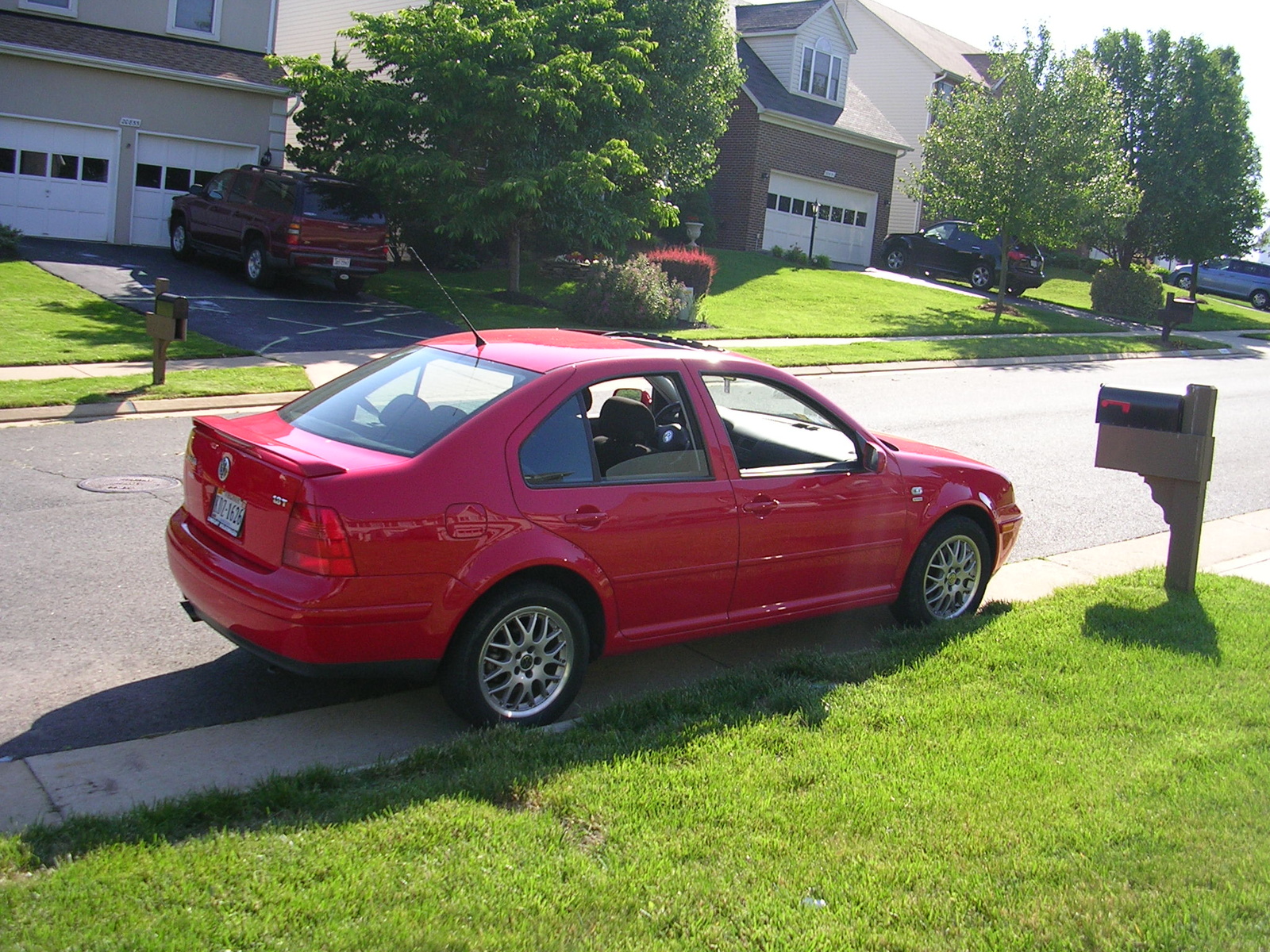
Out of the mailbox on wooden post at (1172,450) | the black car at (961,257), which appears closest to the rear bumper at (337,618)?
the mailbox on wooden post at (1172,450)

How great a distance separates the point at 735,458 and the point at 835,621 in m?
1.74

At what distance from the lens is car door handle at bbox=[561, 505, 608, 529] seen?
5016 millimetres

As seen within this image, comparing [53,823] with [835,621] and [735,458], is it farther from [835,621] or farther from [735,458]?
[835,621]

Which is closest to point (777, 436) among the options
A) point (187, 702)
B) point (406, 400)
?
point (406, 400)

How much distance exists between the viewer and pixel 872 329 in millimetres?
24547

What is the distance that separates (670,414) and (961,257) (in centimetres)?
3263

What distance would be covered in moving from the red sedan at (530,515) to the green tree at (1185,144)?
119 feet

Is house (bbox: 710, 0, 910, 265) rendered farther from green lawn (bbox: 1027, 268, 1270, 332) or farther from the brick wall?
green lawn (bbox: 1027, 268, 1270, 332)

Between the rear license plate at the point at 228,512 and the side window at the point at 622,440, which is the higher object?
the side window at the point at 622,440

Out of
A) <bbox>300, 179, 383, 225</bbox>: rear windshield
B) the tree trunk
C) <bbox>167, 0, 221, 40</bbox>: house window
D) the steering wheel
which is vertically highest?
<bbox>167, 0, 221, 40</bbox>: house window

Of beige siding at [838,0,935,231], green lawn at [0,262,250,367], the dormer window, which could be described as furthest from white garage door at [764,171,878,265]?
green lawn at [0,262,250,367]

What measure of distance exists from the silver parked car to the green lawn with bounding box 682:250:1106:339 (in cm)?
1878

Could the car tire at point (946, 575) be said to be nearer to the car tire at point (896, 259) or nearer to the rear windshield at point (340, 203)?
the rear windshield at point (340, 203)

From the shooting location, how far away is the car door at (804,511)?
5.74 metres
